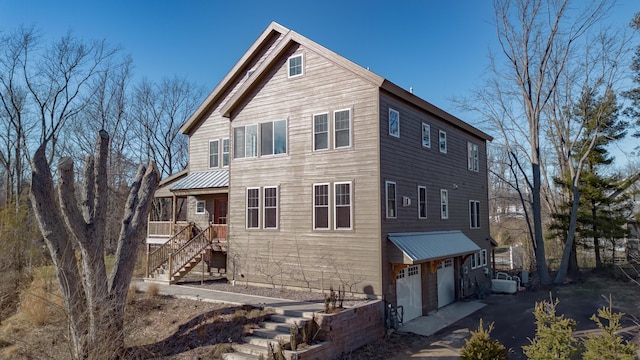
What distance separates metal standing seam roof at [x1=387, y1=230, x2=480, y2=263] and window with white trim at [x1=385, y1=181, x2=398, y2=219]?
0.69 meters


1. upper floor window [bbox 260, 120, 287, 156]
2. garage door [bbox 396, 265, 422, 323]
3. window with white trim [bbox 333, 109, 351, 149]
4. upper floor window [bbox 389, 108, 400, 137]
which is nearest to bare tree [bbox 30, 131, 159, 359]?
upper floor window [bbox 260, 120, 287, 156]

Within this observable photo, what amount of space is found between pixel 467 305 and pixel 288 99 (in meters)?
11.3

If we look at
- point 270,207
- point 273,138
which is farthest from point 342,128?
point 270,207

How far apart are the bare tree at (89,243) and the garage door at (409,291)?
27.5 ft

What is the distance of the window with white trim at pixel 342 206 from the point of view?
13.5 m

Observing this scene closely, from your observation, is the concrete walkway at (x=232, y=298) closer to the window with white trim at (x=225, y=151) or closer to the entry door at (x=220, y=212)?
the entry door at (x=220, y=212)

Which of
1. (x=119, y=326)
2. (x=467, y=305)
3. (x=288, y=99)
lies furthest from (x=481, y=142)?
(x=119, y=326)

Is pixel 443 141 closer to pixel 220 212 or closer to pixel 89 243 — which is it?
pixel 220 212

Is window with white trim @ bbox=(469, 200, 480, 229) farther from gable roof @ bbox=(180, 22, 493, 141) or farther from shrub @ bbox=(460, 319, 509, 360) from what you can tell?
shrub @ bbox=(460, 319, 509, 360)

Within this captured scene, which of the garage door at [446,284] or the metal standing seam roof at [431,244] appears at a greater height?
the metal standing seam roof at [431,244]

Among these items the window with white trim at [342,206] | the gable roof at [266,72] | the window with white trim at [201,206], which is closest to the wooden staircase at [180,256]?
the window with white trim at [201,206]

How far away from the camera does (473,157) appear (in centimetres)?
2073

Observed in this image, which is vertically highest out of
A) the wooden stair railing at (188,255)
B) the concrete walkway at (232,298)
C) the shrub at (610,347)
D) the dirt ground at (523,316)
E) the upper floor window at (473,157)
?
the upper floor window at (473,157)

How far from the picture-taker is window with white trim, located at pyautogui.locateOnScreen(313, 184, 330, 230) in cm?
1398
